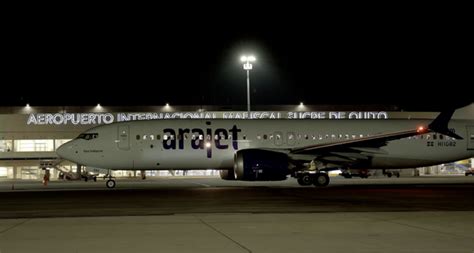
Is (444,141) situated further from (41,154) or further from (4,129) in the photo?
(4,129)

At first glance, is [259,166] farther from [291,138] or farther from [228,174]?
[228,174]

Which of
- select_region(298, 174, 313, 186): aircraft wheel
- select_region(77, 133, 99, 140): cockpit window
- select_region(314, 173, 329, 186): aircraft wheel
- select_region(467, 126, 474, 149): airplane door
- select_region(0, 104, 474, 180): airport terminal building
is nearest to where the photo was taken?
select_region(314, 173, 329, 186): aircraft wheel

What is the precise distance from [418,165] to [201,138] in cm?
1337

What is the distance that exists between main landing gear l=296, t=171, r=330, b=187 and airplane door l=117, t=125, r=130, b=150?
31.1 ft

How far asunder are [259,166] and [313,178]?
477cm

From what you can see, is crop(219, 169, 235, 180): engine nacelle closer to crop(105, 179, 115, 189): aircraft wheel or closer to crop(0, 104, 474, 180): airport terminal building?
crop(105, 179, 115, 189): aircraft wheel

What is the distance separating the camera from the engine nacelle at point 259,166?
32.3 m

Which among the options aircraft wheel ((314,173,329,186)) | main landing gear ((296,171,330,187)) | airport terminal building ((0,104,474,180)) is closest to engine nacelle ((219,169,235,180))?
main landing gear ((296,171,330,187))

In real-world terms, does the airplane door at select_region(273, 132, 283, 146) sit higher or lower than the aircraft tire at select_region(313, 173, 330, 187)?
higher

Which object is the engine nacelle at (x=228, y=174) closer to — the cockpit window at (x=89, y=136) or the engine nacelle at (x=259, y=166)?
the engine nacelle at (x=259, y=166)

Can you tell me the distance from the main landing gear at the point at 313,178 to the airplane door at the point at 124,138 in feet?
31.1

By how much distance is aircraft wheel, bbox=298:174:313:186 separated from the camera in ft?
118

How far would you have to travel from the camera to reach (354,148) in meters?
35.9

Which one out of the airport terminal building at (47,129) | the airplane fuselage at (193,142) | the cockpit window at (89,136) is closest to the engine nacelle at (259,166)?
the airplane fuselage at (193,142)
